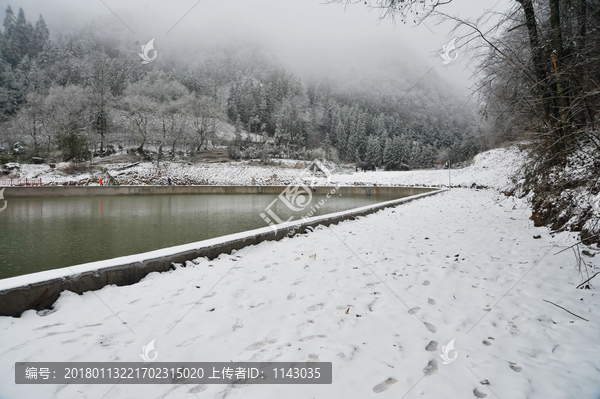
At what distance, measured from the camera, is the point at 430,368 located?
155cm

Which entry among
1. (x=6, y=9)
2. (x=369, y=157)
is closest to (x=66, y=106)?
(x=369, y=157)

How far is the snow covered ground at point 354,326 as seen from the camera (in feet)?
4.68

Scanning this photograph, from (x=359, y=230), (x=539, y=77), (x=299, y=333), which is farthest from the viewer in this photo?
(x=359, y=230)

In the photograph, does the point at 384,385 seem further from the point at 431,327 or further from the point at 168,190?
the point at 168,190

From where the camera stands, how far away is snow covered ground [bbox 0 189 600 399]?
142 centimetres

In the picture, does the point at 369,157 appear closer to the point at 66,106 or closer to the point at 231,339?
the point at 66,106

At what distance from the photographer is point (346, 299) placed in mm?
2498

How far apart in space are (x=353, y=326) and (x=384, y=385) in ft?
2.00

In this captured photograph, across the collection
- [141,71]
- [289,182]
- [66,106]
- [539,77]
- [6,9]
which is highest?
[6,9]

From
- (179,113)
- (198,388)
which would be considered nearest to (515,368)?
(198,388)

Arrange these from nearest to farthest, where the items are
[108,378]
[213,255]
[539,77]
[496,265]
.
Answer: [108,378] < [496,265] < [213,255] < [539,77]

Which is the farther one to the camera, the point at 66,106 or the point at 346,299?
the point at 66,106

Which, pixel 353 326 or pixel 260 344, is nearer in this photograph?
pixel 260 344

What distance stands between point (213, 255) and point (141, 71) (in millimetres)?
76917
